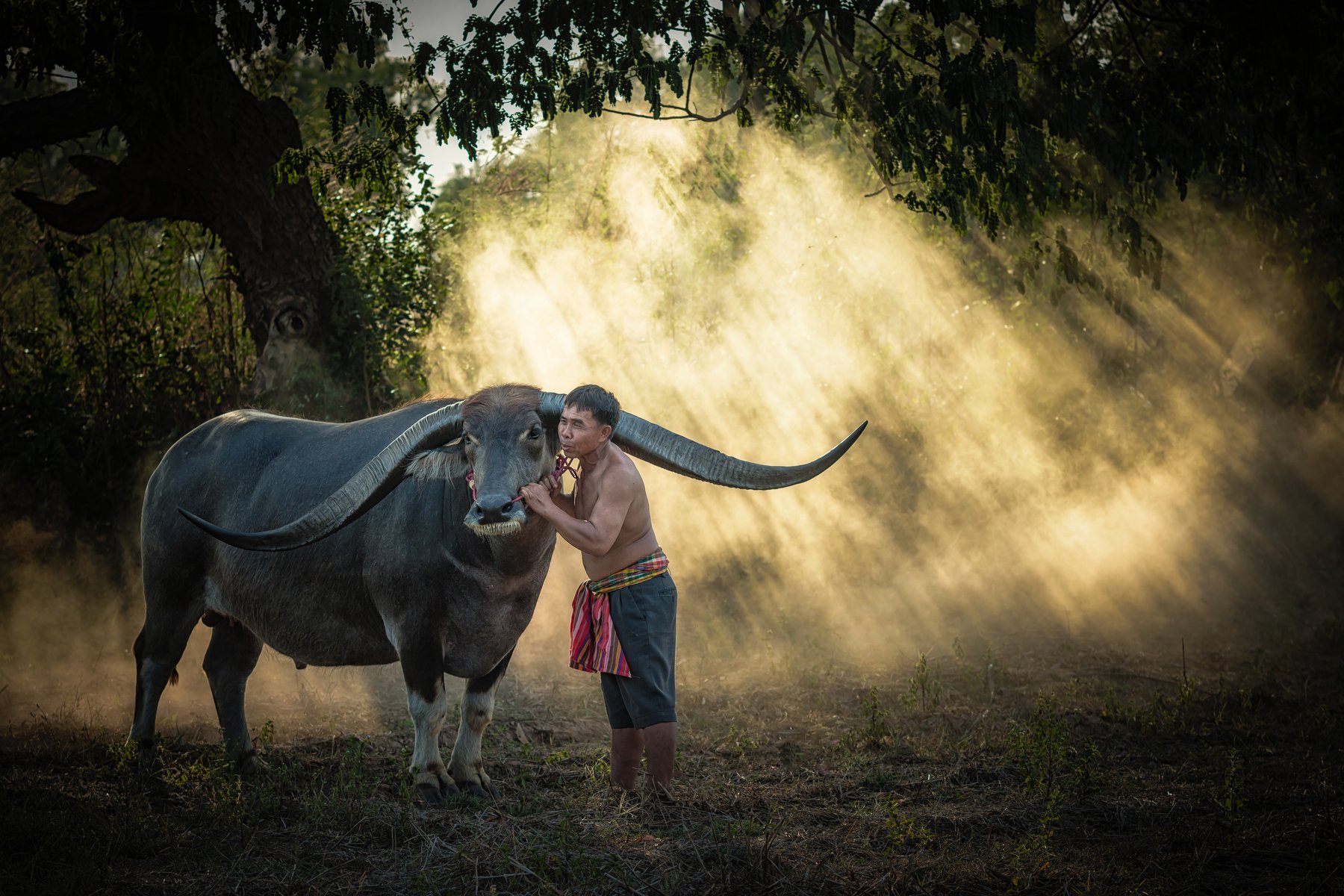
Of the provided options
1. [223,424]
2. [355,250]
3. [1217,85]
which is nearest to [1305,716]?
[1217,85]

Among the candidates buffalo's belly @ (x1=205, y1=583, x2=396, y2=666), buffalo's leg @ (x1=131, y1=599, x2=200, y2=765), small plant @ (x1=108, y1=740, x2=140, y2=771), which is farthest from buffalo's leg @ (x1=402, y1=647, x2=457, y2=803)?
buffalo's leg @ (x1=131, y1=599, x2=200, y2=765)

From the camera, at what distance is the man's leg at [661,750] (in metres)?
4.24

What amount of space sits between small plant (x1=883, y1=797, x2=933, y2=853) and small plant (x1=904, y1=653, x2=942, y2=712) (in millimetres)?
2456

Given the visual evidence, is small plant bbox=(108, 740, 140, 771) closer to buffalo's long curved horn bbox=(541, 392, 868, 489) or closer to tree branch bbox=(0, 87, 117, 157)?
buffalo's long curved horn bbox=(541, 392, 868, 489)

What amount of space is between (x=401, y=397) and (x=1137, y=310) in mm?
7553

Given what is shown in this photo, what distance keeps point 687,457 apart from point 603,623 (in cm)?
80

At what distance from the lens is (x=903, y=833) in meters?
3.94

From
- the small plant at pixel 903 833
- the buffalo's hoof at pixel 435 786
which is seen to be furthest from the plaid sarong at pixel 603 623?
the small plant at pixel 903 833

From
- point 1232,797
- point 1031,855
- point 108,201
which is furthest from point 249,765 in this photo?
point 108,201

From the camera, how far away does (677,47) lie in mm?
6012

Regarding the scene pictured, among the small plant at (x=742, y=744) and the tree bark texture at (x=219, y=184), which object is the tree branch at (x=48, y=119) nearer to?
the tree bark texture at (x=219, y=184)

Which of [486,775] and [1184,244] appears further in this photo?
[1184,244]

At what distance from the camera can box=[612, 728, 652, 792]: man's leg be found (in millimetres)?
4410

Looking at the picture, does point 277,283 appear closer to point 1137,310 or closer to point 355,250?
point 355,250
